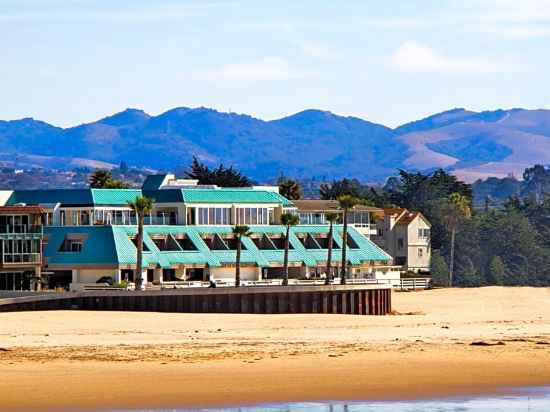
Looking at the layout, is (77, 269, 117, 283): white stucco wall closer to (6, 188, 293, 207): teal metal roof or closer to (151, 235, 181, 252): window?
(151, 235, 181, 252): window

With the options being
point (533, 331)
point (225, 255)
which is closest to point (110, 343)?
point (533, 331)

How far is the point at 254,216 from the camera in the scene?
103 metres

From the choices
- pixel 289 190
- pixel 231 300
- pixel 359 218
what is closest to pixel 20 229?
pixel 231 300

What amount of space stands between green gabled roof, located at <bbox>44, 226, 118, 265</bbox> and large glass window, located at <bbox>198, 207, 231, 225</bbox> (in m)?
8.90

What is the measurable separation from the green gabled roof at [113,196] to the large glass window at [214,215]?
162 inches

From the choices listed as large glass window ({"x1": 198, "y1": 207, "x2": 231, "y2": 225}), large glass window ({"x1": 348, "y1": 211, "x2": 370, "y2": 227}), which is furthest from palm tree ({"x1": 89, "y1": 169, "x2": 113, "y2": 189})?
large glass window ({"x1": 348, "y1": 211, "x2": 370, "y2": 227})

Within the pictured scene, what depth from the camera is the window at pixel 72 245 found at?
9291 centimetres

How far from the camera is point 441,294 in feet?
336

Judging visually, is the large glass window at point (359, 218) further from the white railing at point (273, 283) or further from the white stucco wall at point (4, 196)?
the white stucco wall at point (4, 196)

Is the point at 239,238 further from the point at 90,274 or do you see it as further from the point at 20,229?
the point at 20,229

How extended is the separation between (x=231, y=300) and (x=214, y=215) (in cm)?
2020

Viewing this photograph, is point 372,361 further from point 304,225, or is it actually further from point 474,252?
point 474,252

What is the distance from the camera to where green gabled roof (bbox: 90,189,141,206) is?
9656cm

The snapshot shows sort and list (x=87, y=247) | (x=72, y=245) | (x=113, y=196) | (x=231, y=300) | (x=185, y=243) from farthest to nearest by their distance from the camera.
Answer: (x=113, y=196), (x=185, y=243), (x=72, y=245), (x=87, y=247), (x=231, y=300)
